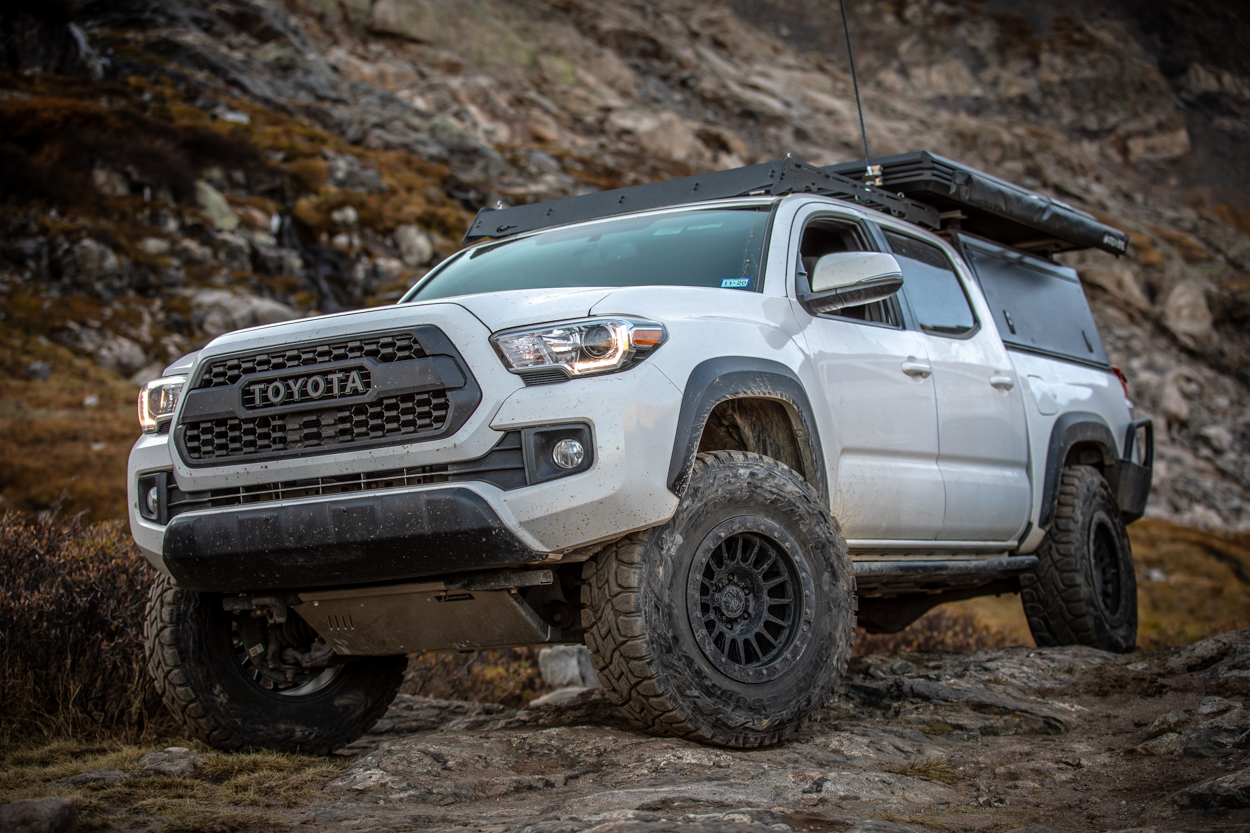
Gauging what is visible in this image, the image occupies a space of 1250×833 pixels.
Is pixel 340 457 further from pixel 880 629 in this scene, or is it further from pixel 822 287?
pixel 880 629

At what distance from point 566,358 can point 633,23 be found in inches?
2585

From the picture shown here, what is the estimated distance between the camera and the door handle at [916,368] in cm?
488

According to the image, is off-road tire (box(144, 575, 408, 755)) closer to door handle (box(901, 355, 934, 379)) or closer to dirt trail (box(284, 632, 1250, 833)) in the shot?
dirt trail (box(284, 632, 1250, 833))

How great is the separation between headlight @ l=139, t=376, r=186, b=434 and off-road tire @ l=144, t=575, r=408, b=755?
23.9 inches

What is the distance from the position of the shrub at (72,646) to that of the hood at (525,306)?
105 inches

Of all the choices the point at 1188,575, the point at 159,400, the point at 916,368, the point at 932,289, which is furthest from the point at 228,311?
the point at 1188,575

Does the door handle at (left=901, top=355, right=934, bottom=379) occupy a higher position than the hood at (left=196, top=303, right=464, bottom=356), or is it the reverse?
the hood at (left=196, top=303, right=464, bottom=356)

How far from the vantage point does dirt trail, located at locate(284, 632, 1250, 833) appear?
9.56 feet

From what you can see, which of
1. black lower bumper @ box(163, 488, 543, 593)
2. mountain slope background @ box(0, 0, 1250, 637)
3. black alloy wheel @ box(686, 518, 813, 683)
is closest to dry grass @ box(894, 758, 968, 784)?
black alloy wheel @ box(686, 518, 813, 683)

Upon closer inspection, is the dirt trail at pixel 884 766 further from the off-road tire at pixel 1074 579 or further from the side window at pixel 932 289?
the side window at pixel 932 289

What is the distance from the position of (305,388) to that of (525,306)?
30.4 inches

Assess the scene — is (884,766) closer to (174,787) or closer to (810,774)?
(810,774)

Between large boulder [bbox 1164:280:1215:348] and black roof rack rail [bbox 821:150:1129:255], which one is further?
large boulder [bbox 1164:280:1215:348]

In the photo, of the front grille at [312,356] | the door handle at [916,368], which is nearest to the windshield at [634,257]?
the door handle at [916,368]
